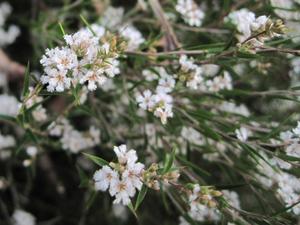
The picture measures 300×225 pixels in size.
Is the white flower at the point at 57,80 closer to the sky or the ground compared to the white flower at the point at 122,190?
closer to the sky

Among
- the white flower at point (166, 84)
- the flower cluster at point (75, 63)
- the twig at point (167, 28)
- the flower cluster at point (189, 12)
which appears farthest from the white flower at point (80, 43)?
the flower cluster at point (189, 12)

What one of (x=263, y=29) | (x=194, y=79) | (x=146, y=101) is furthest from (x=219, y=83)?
(x=263, y=29)

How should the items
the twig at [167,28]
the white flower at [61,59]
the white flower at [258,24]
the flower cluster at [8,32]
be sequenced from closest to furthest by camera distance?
the white flower at [61,59] < the white flower at [258,24] < the twig at [167,28] < the flower cluster at [8,32]

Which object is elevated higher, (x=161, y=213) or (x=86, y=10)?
(x=86, y=10)

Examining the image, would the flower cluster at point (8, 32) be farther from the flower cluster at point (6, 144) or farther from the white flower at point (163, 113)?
the white flower at point (163, 113)

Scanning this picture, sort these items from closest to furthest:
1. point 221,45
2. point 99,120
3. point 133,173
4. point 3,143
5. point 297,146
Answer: point 133,173 < point 297,146 < point 221,45 < point 99,120 < point 3,143

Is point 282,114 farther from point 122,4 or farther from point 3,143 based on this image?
point 3,143

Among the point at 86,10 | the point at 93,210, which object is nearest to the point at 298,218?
the point at 93,210

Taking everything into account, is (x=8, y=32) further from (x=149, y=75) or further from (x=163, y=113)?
(x=163, y=113)
